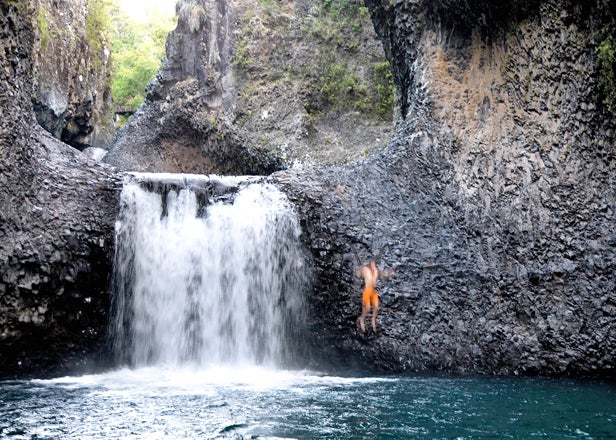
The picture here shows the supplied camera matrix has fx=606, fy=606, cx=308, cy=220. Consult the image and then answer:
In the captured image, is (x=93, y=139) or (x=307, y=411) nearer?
(x=307, y=411)

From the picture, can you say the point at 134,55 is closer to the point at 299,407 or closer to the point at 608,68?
the point at 608,68

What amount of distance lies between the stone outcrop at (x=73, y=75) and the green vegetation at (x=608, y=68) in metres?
12.1

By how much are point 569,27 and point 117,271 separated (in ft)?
25.0

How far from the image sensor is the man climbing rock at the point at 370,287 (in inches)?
348

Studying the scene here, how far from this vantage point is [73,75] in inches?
780

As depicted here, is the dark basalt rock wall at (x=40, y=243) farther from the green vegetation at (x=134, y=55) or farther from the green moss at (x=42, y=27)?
the green vegetation at (x=134, y=55)

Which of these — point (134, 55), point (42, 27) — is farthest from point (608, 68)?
point (134, 55)

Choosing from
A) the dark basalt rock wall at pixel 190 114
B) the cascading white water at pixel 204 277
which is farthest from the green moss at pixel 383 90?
the cascading white water at pixel 204 277

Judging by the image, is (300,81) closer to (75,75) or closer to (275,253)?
(75,75)

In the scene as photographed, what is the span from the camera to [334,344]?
8953 mm

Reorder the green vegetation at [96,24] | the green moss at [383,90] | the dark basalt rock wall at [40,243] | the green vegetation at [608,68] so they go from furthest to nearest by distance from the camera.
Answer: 1. the green vegetation at [96,24]
2. the green moss at [383,90]
3. the green vegetation at [608,68]
4. the dark basalt rock wall at [40,243]

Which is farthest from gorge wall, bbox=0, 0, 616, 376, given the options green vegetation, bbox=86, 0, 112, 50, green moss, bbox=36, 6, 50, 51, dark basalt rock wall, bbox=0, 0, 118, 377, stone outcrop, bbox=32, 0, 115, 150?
green vegetation, bbox=86, 0, 112, 50

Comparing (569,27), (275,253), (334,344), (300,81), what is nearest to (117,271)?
(275,253)

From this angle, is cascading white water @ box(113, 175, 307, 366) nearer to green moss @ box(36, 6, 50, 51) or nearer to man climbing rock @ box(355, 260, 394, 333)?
man climbing rock @ box(355, 260, 394, 333)
